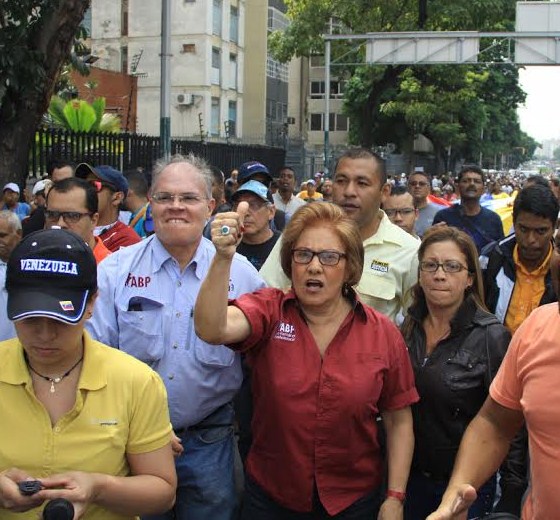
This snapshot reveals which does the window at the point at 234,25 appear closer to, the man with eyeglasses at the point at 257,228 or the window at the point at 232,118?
the window at the point at 232,118

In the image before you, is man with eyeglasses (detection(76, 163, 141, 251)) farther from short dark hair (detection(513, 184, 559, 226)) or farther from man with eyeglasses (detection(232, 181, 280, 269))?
short dark hair (detection(513, 184, 559, 226))

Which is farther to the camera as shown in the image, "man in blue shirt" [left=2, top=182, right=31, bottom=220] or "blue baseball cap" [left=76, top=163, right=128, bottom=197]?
"man in blue shirt" [left=2, top=182, right=31, bottom=220]

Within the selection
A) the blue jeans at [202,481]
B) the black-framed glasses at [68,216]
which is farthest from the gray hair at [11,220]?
the blue jeans at [202,481]

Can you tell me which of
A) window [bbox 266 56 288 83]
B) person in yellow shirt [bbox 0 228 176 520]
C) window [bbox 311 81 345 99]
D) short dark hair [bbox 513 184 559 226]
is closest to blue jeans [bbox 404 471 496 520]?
person in yellow shirt [bbox 0 228 176 520]

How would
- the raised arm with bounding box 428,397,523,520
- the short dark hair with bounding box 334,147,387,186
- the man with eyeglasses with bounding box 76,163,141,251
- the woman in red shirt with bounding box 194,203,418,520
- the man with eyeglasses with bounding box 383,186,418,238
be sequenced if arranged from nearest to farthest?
the raised arm with bounding box 428,397,523,520
the woman in red shirt with bounding box 194,203,418,520
the short dark hair with bounding box 334,147,387,186
the man with eyeglasses with bounding box 76,163,141,251
the man with eyeglasses with bounding box 383,186,418,238

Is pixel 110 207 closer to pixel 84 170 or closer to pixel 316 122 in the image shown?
pixel 84 170

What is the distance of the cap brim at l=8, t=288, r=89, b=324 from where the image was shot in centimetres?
223

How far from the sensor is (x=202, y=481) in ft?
10.8

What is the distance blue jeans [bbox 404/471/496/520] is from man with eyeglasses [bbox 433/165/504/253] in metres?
3.94

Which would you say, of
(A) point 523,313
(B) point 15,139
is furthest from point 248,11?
(A) point 523,313

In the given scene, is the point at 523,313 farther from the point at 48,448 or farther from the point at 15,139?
the point at 15,139

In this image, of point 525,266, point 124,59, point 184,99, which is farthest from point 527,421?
point 124,59

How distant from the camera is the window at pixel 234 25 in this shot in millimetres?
38859

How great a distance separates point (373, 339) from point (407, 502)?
97cm
